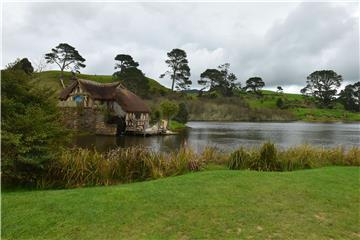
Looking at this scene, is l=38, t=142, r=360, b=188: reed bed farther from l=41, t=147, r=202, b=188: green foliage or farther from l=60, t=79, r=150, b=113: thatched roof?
l=60, t=79, r=150, b=113: thatched roof

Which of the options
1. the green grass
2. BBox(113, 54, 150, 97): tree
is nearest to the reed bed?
BBox(113, 54, 150, 97): tree

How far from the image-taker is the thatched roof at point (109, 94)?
130 feet

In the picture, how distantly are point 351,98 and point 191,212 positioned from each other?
104m

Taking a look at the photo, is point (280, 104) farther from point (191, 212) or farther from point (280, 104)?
point (191, 212)

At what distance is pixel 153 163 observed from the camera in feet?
34.7

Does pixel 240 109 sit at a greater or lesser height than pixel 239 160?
greater

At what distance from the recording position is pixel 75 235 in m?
5.11

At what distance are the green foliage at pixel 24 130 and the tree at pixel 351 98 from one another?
102290 mm

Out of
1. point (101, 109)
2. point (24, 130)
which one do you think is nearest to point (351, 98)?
point (101, 109)

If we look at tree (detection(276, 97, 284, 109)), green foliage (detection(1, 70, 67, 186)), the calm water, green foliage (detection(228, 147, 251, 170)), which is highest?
tree (detection(276, 97, 284, 109))

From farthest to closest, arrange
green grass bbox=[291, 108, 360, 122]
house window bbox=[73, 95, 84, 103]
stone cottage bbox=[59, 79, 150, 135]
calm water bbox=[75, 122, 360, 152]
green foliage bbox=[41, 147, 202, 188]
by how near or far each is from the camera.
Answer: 1. green grass bbox=[291, 108, 360, 122]
2. house window bbox=[73, 95, 84, 103]
3. stone cottage bbox=[59, 79, 150, 135]
4. calm water bbox=[75, 122, 360, 152]
5. green foliage bbox=[41, 147, 202, 188]

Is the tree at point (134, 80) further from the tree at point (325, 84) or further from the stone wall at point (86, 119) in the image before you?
the tree at point (325, 84)

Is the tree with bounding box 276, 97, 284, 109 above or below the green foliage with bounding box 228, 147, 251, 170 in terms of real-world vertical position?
above

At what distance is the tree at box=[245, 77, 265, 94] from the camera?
99.6m
